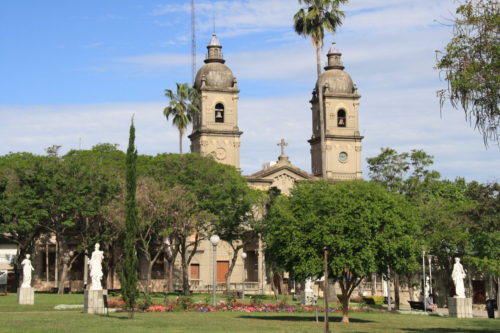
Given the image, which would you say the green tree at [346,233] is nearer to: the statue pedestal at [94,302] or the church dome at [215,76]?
the statue pedestal at [94,302]

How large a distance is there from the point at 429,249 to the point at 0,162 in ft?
109

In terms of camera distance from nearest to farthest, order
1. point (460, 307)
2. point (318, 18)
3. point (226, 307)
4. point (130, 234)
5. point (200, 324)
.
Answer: point (200, 324)
point (130, 234)
point (460, 307)
point (226, 307)
point (318, 18)

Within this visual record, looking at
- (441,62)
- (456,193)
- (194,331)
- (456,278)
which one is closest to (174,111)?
(456,193)

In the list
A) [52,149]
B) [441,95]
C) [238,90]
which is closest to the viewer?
[441,95]

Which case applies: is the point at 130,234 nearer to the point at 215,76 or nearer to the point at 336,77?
the point at 215,76

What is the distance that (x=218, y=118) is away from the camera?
76.8 metres

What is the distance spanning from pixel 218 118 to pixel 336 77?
14.0 metres

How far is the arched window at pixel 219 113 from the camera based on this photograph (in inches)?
3012

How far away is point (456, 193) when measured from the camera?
68562 mm

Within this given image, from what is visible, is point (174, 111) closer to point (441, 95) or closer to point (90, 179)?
point (90, 179)

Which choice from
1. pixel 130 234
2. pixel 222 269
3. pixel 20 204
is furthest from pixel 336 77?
pixel 130 234

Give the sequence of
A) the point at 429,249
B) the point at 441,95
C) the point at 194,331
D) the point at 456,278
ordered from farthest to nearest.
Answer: the point at 429,249 < the point at 456,278 < the point at 194,331 < the point at 441,95

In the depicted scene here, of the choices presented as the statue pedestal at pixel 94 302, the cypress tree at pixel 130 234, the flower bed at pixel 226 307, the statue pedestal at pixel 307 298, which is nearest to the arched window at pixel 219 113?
the statue pedestal at pixel 307 298

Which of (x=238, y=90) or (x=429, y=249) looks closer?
(x=429, y=249)
